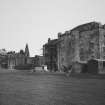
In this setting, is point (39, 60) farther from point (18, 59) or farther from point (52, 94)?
point (52, 94)

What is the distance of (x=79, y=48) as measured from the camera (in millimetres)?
56000

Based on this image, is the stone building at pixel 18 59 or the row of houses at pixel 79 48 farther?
the stone building at pixel 18 59

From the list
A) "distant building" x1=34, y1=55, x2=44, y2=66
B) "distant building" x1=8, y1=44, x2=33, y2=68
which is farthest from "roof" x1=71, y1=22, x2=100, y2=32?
"distant building" x1=8, y1=44, x2=33, y2=68

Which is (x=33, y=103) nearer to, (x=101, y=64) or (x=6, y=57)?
(x=101, y=64)

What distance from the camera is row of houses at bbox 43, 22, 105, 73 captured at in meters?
50.2

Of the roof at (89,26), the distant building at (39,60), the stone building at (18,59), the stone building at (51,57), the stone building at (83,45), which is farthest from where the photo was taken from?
the stone building at (18,59)

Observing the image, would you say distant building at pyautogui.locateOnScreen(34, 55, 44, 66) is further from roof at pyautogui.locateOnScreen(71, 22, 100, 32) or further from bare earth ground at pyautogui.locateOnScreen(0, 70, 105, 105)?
bare earth ground at pyautogui.locateOnScreen(0, 70, 105, 105)

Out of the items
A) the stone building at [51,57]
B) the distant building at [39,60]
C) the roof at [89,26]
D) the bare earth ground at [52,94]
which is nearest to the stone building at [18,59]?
the distant building at [39,60]

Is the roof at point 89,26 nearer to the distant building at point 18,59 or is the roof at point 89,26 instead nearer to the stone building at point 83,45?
the stone building at point 83,45

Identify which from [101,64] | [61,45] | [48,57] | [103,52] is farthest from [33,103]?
[48,57]

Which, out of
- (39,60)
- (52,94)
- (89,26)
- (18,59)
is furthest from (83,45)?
(18,59)

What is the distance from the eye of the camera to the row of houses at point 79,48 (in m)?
50.2

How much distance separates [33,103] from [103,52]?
4539 centimetres

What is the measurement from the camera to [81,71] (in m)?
43.5
